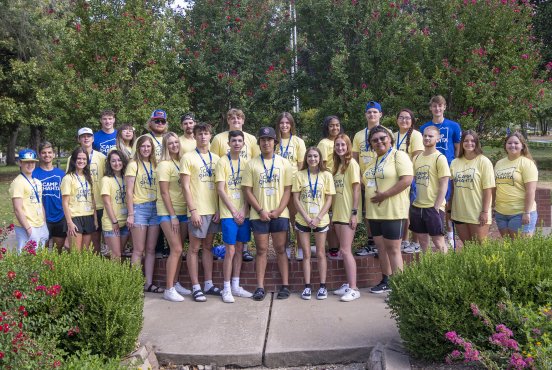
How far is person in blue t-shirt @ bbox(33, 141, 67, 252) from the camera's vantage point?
255 inches

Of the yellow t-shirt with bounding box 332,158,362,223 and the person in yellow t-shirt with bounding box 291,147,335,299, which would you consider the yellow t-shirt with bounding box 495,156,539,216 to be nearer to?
the yellow t-shirt with bounding box 332,158,362,223

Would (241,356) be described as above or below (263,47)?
below

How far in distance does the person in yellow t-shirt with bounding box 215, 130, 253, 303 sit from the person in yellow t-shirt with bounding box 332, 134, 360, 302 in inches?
40.9

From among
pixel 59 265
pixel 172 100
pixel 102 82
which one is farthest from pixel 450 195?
pixel 102 82

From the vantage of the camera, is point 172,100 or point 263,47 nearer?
point 172,100

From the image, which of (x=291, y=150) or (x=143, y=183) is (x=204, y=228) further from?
(x=291, y=150)

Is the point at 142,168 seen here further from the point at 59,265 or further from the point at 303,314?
the point at 303,314

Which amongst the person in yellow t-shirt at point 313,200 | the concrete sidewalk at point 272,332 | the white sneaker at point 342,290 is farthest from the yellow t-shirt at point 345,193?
the concrete sidewalk at point 272,332

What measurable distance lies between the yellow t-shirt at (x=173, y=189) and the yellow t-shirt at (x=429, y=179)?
267cm

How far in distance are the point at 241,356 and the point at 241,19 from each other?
8953 millimetres

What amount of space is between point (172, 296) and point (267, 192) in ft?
5.22

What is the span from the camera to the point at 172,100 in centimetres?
1123

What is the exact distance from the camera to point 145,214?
6.16 metres

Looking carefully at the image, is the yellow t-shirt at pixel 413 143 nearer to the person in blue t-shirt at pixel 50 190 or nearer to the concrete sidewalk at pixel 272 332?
the concrete sidewalk at pixel 272 332
